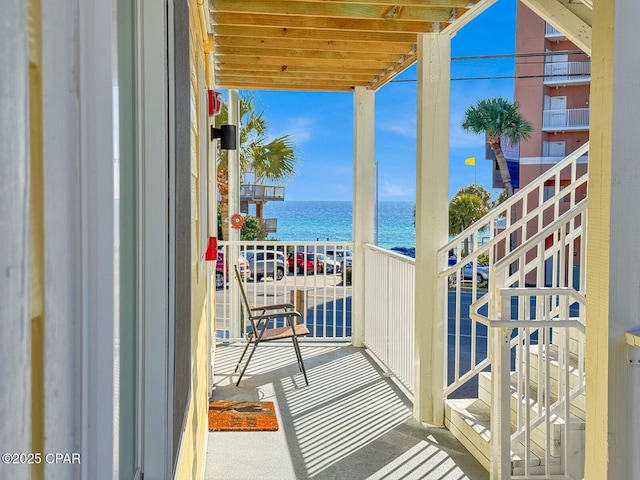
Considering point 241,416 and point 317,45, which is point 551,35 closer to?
point 317,45

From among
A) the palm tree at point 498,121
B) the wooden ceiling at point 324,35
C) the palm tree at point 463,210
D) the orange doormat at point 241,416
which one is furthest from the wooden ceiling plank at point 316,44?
the palm tree at point 463,210

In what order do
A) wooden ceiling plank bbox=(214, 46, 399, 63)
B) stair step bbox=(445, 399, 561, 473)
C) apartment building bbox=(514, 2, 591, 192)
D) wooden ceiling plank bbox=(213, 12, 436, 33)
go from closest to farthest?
1. stair step bbox=(445, 399, 561, 473)
2. wooden ceiling plank bbox=(213, 12, 436, 33)
3. wooden ceiling plank bbox=(214, 46, 399, 63)
4. apartment building bbox=(514, 2, 591, 192)

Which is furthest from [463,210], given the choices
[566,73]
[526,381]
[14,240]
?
[14,240]

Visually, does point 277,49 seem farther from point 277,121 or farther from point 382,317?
point 277,121

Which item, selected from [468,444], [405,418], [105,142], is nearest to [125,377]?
[105,142]

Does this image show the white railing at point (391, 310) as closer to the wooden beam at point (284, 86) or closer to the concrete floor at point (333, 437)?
the concrete floor at point (333, 437)

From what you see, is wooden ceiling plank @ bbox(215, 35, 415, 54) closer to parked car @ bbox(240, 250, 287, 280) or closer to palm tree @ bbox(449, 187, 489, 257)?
parked car @ bbox(240, 250, 287, 280)

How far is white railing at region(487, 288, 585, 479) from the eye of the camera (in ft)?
8.62

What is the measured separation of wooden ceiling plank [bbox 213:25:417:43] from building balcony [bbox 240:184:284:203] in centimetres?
1587

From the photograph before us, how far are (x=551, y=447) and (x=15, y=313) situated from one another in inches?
119

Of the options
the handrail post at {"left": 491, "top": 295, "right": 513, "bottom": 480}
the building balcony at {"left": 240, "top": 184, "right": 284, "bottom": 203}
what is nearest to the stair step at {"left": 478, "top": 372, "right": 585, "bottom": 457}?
the handrail post at {"left": 491, "top": 295, "right": 513, "bottom": 480}

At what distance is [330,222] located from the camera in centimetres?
5281

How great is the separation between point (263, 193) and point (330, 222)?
31.7m

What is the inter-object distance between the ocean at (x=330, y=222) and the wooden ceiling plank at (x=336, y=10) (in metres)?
41.9
